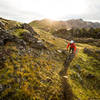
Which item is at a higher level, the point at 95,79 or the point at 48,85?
the point at 48,85

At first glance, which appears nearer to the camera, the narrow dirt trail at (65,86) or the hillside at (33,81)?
the hillside at (33,81)

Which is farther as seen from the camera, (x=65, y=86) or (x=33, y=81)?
(x=65, y=86)

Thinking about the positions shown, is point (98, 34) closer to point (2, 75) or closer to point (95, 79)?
point (95, 79)

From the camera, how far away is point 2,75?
8.23m

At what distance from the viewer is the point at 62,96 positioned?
9891mm

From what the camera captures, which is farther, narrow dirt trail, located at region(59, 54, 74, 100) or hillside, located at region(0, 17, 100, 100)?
narrow dirt trail, located at region(59, 54, 74, 100)

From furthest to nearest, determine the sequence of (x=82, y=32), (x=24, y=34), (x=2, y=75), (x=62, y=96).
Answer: (x=82, y=32)
(x=24, y=34)
(x=62, y=96)
(x=2, y=75)

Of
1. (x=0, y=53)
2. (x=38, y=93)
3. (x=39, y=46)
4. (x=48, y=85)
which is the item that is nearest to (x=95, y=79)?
(x=48, y=85)

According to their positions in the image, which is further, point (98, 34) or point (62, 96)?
point (98, 34)

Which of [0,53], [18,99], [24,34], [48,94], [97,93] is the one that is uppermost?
[24,34]

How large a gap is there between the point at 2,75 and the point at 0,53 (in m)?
3.31

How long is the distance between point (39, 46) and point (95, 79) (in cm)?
1239

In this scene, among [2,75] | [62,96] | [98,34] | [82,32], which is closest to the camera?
[2,75]

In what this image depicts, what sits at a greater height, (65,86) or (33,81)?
(33,81)
